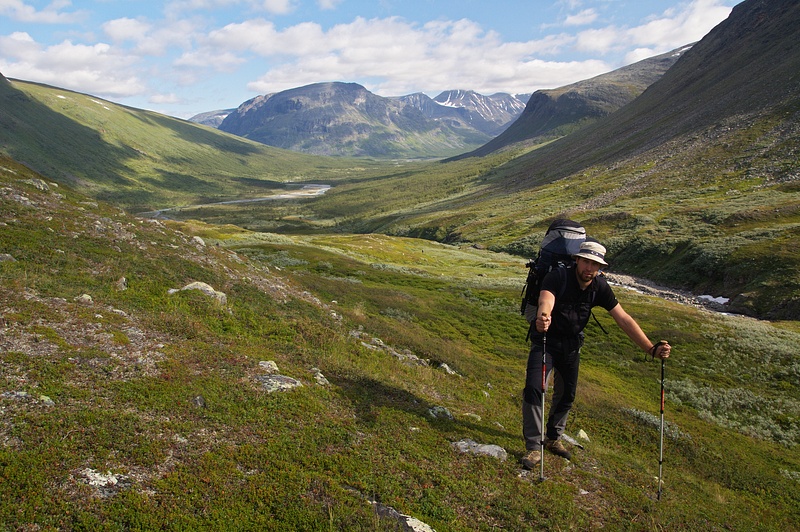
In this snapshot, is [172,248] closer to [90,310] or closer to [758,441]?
[90,310]

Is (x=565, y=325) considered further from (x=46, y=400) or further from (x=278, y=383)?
(x=46, y=400)

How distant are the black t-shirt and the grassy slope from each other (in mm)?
3564

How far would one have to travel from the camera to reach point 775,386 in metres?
24.2

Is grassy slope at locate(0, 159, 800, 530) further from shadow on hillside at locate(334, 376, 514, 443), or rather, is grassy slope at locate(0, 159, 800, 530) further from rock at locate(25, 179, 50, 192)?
rock at locate(25, 179, 50, 192)

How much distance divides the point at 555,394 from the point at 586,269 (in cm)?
372

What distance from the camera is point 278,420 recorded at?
9.91 m

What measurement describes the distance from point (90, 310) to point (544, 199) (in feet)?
443

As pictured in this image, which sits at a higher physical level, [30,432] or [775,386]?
[30,432]

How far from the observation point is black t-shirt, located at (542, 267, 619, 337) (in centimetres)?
1005

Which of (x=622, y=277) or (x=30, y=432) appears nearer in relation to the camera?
(x=30, y=432)

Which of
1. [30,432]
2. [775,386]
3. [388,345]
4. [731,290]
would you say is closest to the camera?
[30,432]

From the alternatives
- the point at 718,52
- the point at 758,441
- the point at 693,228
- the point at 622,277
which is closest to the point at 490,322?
the point at 758,441

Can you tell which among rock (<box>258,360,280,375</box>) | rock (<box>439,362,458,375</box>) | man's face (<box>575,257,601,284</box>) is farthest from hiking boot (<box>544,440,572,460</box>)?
rock (<box>258,360,280,375</box>)

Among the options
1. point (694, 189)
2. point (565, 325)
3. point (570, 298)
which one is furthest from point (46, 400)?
point (694, 189)
